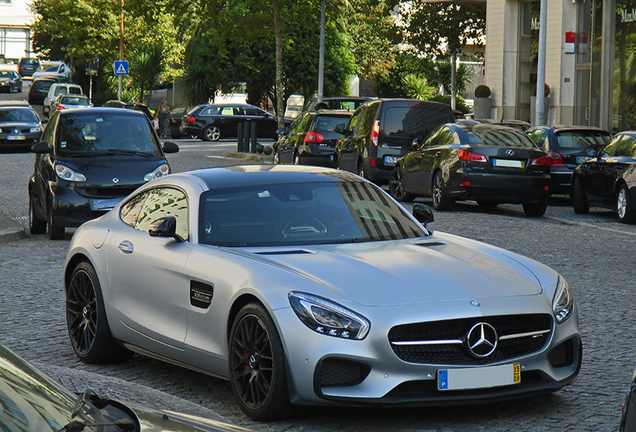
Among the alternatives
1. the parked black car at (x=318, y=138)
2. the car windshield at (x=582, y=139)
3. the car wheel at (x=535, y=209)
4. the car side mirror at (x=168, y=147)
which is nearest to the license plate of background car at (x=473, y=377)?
the car side mirror at (x=168, y=147)

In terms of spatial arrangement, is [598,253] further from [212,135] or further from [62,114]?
[212,135]

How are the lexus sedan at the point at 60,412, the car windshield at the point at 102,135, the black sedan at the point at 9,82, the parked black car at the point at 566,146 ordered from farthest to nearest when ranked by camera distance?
1. the black sedan at the point at 9,82
2. the parked black car at the point at 566,146
3. the car windshield at the point at 102,135
4. the lexus sedan at the point at 60,412

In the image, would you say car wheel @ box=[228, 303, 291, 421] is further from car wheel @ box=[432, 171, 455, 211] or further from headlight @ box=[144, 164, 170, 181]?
car wheel @ box=[432, 171, 455, 211]

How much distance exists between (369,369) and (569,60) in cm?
2800

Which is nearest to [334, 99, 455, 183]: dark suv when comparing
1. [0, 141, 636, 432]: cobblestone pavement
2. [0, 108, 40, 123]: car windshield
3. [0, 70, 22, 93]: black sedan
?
[0, 141, 636, 432]: cobblestone pavement

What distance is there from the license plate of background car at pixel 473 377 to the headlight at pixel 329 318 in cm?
45

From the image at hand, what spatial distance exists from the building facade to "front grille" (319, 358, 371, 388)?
77.4 ft

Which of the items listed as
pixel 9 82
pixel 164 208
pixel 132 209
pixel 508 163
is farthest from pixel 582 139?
pixel 9 82

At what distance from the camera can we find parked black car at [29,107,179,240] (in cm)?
1305

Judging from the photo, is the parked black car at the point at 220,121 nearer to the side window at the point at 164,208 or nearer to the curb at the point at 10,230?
the curb at the point at 10,230

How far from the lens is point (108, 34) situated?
61.1 metres

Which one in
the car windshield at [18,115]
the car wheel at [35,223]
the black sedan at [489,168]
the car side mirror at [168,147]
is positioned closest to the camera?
the car wheel at [35,223]

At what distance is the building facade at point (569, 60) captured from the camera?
93.6ft

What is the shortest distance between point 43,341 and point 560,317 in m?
3.82
